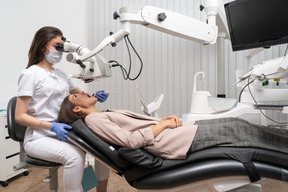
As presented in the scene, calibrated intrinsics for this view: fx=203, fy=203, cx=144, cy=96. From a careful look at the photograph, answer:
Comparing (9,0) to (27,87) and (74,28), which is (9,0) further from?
(27,87)

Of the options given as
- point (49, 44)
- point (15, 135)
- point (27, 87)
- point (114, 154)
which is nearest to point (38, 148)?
point (15, 135)

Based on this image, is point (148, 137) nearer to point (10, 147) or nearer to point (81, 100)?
point (81, 100)

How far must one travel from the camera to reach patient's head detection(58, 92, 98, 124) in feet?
4.15

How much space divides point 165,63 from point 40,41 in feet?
4.52

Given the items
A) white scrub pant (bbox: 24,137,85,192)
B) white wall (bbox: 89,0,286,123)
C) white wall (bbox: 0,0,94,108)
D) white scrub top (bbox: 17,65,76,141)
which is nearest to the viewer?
white scrub pant (bbox: 24,137,85,192)

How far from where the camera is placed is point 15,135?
1.30 m

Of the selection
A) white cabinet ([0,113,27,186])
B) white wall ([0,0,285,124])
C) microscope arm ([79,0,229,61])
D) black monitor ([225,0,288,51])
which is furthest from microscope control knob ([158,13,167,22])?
white cabinet ([0,113,27,186])

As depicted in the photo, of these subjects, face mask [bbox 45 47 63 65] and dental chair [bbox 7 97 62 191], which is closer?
dental chair [bbox 7 97 62 191]

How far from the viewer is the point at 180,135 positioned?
1.06 m

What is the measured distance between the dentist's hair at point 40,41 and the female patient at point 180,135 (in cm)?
66

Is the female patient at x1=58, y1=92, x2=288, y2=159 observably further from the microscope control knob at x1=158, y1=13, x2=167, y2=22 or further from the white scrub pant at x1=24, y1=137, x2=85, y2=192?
the microscope control knob at x1=158, y1=13, x2=167, y2=22

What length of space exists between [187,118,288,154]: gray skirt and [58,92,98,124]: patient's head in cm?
68

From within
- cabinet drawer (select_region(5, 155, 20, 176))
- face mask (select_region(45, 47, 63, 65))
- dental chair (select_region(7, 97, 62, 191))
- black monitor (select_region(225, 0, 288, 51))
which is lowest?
Result: cabinet drawer (select_region(5, 155, 20, 176))

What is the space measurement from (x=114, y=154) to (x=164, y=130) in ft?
1.02
